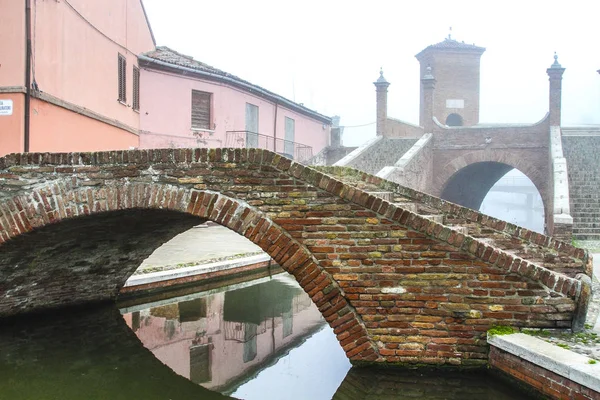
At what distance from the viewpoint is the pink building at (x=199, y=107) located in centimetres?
1880

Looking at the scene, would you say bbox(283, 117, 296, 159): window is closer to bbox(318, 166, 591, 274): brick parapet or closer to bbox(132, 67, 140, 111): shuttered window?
bbox(132, 67, 140, 111): shuttered window

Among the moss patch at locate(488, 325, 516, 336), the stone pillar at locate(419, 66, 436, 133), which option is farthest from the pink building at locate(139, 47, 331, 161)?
the moss patch at locate(488, 325, 516, 336)

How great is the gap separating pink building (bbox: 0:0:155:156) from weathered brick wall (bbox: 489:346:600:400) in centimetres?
917

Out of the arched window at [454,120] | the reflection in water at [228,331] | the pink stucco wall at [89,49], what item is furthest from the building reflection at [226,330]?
the arched window at [454,120]

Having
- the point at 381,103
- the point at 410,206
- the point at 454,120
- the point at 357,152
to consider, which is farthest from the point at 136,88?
the point at 454,120

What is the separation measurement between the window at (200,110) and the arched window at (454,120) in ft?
63.9

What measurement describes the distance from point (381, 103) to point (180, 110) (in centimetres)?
834

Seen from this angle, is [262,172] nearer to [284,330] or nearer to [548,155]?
[284,330]

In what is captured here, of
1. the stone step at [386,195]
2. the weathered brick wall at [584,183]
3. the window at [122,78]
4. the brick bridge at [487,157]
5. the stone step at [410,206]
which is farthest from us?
the brick bridge at [487,157]

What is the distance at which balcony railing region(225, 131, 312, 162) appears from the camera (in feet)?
71.7

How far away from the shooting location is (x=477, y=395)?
5367 mm

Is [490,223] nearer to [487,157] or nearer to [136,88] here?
[136,88]

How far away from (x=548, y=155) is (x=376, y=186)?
46.3 feet

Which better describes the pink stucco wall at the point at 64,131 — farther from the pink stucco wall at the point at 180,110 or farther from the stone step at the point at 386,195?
the stone step at the point at 386,195
